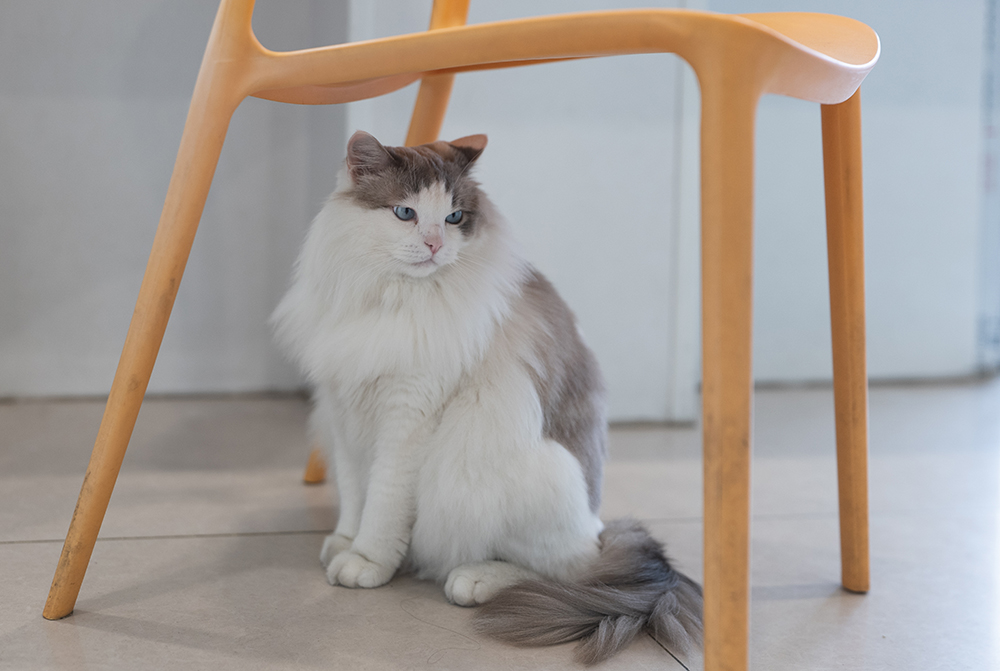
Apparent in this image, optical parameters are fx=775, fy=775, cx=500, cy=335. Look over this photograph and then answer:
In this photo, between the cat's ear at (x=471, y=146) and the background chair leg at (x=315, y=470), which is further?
the background chair leg at (x=315, y=470)

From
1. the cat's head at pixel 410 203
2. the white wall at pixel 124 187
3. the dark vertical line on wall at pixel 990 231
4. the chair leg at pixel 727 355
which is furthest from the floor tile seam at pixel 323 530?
the dark vertical line on wall at pixel 990 231

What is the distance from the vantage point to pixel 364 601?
3.34 ft

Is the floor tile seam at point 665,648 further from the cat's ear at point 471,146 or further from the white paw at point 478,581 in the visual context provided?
the cat's ear at point 471,146

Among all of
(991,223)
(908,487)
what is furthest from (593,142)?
(991,223)

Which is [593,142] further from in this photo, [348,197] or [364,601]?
[364,601]

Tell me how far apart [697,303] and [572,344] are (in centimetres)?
105

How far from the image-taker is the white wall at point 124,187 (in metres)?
1.96

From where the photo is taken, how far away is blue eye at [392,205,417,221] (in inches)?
40.6

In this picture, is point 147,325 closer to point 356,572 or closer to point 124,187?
point 356,572

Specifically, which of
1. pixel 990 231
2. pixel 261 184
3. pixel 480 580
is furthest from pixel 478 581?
pixel 990 231

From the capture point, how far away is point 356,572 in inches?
41.2

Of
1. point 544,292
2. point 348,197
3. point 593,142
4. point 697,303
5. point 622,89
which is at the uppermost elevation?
point 622,89

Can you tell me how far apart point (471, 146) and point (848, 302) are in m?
0.57

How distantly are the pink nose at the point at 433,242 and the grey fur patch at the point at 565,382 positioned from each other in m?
0.15
